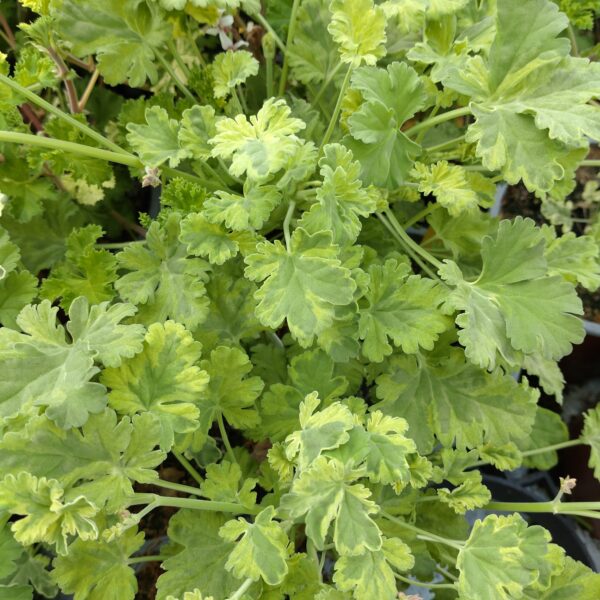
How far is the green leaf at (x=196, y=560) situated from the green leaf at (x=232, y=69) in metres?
0.68

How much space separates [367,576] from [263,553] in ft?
0.44

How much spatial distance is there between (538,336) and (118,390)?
0.60 metres

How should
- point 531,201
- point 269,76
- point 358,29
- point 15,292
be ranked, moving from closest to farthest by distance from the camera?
point 358,29 < point 15,292 < point 269,76 < point 531,201

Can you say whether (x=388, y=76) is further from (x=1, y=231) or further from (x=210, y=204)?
(x=1, y=231)

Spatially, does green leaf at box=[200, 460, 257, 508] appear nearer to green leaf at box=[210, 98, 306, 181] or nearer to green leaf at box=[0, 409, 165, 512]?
green leaf at box=[0, 409, 165, 512]

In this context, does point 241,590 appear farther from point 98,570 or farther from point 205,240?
point 205,240

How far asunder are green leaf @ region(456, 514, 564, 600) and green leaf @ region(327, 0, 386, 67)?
686 millimetres

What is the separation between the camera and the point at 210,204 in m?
0.86

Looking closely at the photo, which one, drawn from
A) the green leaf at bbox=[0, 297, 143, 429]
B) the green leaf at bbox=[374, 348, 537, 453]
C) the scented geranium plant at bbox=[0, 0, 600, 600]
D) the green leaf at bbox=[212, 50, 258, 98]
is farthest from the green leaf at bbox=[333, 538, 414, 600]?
the green leaf at bbox=[212, 50, 258, 98]

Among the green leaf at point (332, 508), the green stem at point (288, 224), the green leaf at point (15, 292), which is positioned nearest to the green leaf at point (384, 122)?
the green stem at point (288, 224)

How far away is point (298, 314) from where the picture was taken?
0.80 meters

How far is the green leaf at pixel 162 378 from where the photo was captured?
81 centimetres

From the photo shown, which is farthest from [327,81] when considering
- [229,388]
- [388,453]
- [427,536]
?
[427,536]

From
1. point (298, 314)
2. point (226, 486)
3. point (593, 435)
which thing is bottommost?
point (593, 435)
